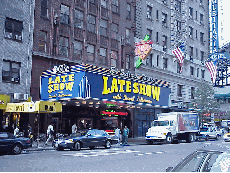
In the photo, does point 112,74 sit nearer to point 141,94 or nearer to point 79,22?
point 141,94

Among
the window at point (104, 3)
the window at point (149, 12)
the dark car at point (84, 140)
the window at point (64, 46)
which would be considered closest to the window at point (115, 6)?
the window at point (104, 3)

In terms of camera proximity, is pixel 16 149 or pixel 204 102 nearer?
pixel 16 149

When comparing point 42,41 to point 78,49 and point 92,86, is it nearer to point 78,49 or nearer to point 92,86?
point 78,49

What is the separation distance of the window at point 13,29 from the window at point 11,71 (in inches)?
94.7

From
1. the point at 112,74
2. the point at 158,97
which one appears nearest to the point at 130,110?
the point at 158,97

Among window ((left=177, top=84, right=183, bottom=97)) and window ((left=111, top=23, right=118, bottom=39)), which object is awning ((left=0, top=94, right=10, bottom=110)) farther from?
window ((left=177, top=84, right=183, bottom=97))

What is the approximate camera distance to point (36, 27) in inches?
1245

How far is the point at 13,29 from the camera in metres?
29.7

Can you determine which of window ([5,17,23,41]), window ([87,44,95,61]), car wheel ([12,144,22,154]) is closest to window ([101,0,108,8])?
window ([87,44,95,61])

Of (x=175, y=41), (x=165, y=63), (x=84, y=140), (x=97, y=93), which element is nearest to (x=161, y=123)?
(x=97, y=93)

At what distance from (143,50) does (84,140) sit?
66.5ft

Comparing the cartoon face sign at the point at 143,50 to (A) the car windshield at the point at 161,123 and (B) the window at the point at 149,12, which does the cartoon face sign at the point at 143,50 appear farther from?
(A) the car windshield at the point at 161,123

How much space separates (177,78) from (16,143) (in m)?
35.1

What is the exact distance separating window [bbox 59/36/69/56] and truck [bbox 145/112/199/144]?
39.3 feet
